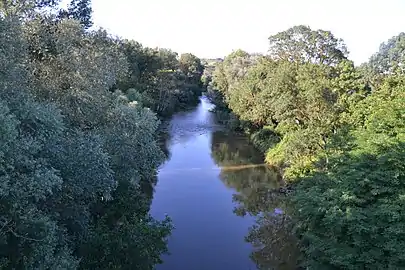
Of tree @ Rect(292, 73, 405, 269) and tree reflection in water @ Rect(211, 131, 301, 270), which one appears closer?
tree @ Rect(292, 73, 405, 269)

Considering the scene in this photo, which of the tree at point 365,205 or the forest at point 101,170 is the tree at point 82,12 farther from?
the tree at point 365,205

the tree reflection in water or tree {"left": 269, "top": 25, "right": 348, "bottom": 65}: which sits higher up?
tree {"left": 269, "top": 25, "right": 348, "bottom": 65}

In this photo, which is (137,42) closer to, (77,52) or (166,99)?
(166,99)

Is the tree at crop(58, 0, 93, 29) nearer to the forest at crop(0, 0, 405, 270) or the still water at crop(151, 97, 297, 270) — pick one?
the forest at crop(0, 0, 405, 270)

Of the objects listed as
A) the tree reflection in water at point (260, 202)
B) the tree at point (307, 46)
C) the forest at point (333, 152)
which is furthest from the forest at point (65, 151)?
the tree at point (307, 46)

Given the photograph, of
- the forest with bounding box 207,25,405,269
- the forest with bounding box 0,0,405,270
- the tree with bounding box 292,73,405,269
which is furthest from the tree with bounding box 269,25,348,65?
the tree with bounding box 292,73,405,269

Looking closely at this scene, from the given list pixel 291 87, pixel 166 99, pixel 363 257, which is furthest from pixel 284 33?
pixel 363 257
